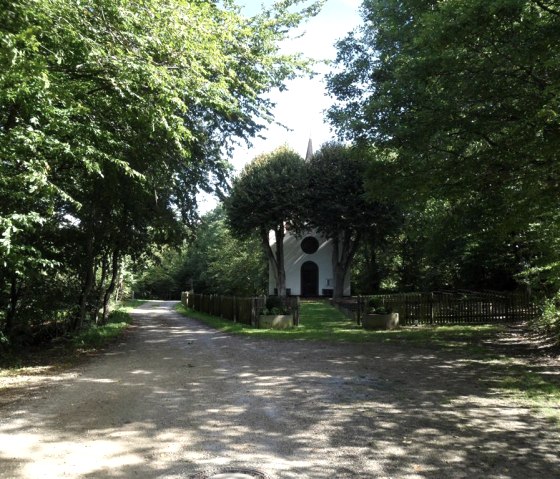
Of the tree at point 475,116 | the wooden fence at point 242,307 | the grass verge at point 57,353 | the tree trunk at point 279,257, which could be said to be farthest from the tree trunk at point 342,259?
the tree at point 475,116

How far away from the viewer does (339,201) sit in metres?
35.2

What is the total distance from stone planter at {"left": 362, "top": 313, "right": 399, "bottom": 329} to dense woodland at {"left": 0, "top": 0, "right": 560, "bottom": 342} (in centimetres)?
313

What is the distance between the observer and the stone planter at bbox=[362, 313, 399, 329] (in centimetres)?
1738

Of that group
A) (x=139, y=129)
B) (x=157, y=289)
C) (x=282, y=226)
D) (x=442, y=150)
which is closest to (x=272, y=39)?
(x=139, y=129)

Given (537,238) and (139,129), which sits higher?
(139,129)

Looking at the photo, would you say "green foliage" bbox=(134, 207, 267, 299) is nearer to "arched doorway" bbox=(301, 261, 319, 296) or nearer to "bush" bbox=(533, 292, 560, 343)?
"arched doorway" bbox=(301, 261, 319, 296)

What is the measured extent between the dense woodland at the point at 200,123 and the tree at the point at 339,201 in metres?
14.3

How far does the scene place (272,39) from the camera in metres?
12.1

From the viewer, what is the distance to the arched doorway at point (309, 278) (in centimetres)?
4466

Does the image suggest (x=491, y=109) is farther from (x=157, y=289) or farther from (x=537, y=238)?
(x=157, y=289)

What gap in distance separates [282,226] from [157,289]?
4167cm

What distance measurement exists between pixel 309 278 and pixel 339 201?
38.5ft

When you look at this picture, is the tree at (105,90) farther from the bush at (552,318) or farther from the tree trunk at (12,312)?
the bush at (552,318)

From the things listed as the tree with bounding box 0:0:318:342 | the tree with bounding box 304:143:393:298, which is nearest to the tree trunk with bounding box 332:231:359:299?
the tree with bounding box 304:143:393:298
